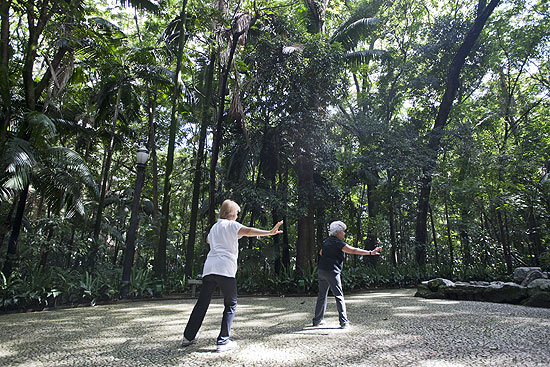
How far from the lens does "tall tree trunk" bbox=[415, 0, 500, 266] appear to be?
12625mm

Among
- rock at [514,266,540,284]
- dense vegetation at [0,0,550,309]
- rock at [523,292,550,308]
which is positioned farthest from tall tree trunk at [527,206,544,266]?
rock at [523,292,550,308]

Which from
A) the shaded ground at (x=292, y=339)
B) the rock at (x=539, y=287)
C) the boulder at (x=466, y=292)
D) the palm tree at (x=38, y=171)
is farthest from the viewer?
the boulder at (x=466, y=292)

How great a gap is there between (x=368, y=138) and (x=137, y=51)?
8224 millimetres

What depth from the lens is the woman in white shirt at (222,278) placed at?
3105 millimetres

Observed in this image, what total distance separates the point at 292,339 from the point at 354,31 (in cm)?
1312

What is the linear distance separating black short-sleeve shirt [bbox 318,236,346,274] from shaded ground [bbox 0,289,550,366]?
76 centimetres

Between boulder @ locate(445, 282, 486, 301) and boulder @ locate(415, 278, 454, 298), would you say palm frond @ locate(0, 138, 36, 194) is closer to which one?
boulder @ locate(415, 278, 454, 298)

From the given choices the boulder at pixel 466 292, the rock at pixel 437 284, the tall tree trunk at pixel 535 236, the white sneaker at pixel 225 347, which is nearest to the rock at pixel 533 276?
the boulder at pixel 466 292

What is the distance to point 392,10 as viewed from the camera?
14953 mm

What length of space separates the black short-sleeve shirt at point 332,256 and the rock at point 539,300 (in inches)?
182

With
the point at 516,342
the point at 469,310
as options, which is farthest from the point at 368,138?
the point at 516,342

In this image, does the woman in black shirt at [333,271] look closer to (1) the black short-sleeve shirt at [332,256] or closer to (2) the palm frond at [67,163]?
(1) the black short-sleeve shirt at [332,256]

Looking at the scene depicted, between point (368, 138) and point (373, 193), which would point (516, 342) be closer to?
point (368, 138)

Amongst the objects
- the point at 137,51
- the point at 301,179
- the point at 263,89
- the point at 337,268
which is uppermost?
the point at 137,51
